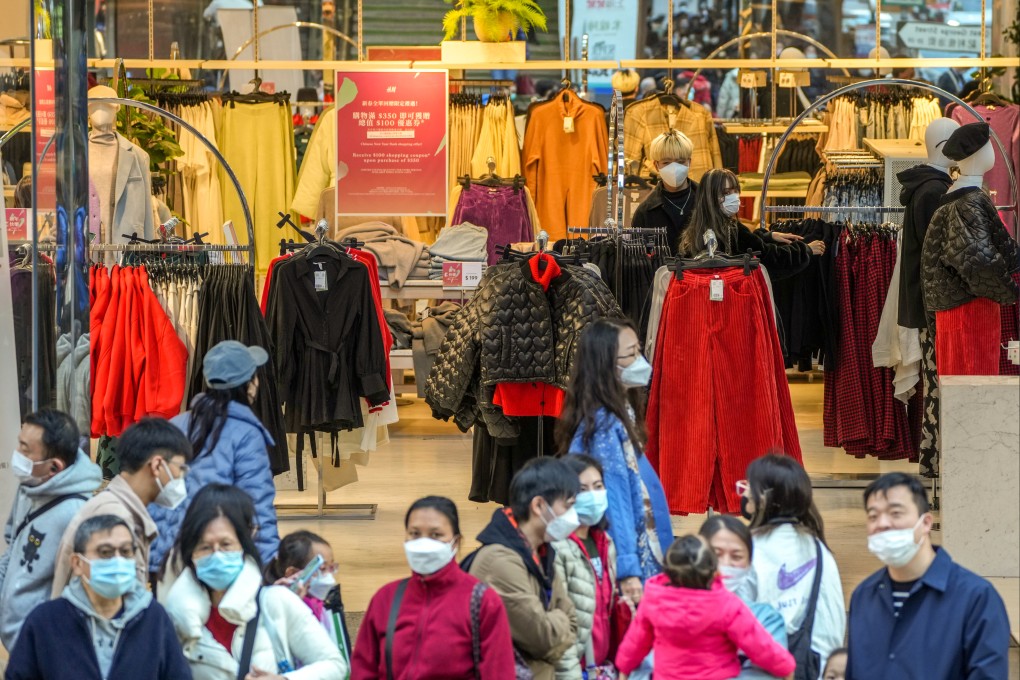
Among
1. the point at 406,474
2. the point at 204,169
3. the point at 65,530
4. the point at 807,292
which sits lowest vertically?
the point at 406,474

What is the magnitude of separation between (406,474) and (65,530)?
188 inches

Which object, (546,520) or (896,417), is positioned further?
(896,417)

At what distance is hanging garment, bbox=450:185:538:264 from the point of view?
9672 mm

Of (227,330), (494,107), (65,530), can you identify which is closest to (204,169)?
(494,107)

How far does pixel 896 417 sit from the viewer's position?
25.8 feet

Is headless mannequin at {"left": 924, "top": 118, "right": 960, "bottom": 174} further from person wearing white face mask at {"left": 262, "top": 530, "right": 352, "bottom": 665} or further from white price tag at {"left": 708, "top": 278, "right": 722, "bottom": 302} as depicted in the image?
person wearing white face mask at {"left": 262, "top": 530, "right": 352, "bottom": 665}

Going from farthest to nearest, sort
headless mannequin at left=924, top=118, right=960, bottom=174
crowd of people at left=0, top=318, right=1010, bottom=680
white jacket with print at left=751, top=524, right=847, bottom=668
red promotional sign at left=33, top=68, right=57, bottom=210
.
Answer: headless mannequin at left=924, top=118, right=960, bottom=174 < red promotional sign at left=33, top=68, right=57, bottom=210 < white jacket with print at left=751, top=524, right=847, bottom=668 < crowd of people at left=0, top=318, right=1010, bottom=680

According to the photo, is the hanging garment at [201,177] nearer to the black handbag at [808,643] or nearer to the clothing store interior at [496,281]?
the clothing store interior at [496,281]

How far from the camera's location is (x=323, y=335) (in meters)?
7.06

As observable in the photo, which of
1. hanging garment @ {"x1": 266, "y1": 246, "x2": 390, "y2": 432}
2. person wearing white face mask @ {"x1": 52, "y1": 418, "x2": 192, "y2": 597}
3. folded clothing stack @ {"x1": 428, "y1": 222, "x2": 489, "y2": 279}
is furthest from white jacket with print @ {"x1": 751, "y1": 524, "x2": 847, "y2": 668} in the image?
folded clothing stack @ {"x1": 428, "y1": 222, "x2": 489, "y2": 279}

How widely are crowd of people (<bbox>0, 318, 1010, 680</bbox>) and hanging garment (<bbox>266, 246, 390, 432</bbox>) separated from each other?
2.34 m

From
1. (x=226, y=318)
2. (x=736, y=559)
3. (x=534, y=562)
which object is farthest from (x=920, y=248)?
(x=534, y=562)

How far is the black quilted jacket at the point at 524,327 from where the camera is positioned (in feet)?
20.5

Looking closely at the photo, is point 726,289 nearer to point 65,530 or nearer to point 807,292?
point 807,292
